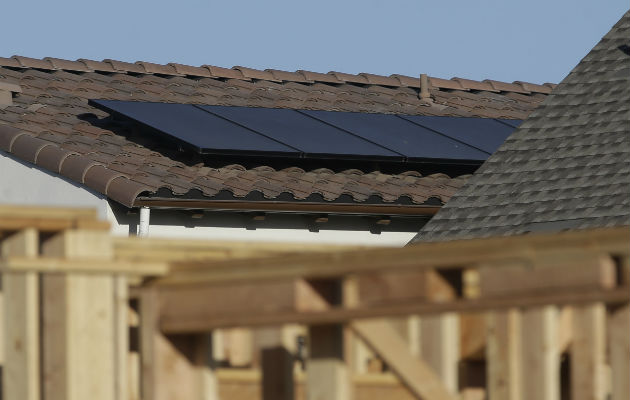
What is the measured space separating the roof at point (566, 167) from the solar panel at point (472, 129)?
423 centimetres

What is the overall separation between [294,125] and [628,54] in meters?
5.30

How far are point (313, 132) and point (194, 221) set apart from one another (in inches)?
89.6

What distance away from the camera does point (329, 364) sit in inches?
198

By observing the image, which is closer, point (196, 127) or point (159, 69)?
point (196, 127)

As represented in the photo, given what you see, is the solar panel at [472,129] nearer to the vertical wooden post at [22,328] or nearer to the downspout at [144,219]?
the downspout at [144,219]

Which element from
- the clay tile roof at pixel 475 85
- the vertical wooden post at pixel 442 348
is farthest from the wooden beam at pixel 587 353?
the clay tile roof at pixel 475 85

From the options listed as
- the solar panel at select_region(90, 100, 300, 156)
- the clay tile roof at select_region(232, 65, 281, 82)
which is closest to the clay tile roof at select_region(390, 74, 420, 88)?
the clay tile roof at select_region(232, 65, 281, 82)

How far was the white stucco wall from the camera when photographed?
1481cm

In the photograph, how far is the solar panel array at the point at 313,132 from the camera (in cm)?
1582

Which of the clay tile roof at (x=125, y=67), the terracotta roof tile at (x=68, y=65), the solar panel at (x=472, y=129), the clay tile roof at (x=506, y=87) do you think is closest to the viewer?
the solar panel at (x=472, y=129)

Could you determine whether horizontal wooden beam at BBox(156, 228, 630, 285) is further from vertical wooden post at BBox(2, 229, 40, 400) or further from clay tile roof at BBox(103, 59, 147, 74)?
clay tile roof at BBox(103, 59, 147, 74)

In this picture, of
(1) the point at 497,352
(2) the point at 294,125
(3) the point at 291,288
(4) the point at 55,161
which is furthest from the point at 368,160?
(3) the point at 291,288

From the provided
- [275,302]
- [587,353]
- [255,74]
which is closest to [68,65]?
[255,74]

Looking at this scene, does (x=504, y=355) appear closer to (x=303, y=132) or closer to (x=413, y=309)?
(x=413, y=309)
